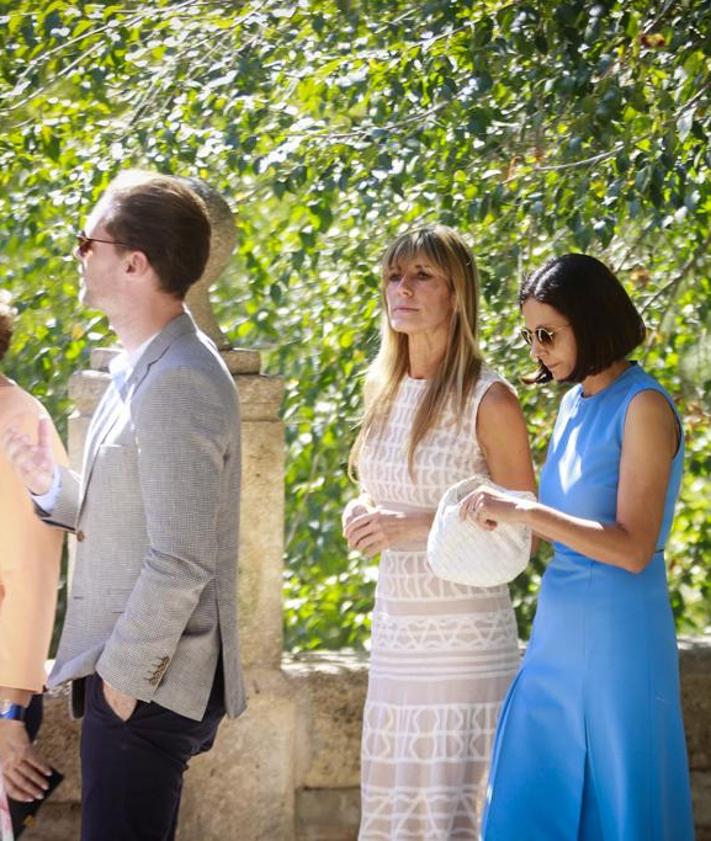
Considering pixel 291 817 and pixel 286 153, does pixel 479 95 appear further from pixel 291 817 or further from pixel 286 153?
pixel 291 817

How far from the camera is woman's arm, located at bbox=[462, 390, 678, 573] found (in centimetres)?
329

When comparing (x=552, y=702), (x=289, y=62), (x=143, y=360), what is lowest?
(x=552, y=702)

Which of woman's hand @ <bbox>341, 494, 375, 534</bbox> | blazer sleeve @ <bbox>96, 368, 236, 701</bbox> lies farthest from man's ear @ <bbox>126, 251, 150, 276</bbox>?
woman's hand @ <bbox>341, 494, 375, 534</bbox>

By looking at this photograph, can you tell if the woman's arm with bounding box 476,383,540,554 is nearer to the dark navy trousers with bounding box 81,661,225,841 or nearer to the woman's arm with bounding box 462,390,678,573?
the woman's arm with bounding box 462,390,678,573

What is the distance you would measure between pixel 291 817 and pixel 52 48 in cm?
292

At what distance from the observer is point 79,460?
4.34 m

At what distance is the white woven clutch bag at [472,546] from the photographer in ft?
11.0

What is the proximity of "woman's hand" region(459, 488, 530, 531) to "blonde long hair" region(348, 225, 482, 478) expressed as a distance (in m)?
0.57

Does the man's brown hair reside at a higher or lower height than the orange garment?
higher

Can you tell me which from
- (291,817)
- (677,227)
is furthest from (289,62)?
(291,817)

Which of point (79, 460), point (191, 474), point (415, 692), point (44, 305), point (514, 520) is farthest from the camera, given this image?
point (44, 305)

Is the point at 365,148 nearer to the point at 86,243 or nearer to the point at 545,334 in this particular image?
the point at 545,334

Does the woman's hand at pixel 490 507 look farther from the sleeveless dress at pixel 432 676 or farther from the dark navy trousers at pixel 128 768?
the dark navy trousers at pixel 128 768

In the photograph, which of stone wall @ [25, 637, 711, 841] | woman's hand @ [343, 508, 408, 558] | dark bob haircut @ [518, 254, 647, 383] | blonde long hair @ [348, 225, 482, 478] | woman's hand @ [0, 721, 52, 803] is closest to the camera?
woman's hand @ [0, 721, 52, 803]
